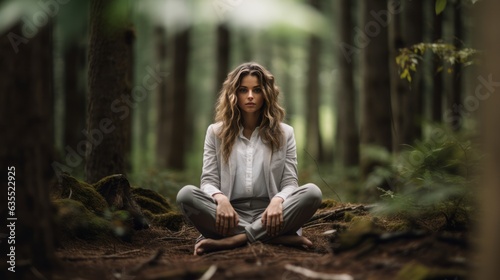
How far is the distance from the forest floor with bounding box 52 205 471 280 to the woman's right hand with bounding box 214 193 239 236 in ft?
0.80

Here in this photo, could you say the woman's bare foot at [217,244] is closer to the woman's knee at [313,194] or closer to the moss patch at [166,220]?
the woman's knee at [313,194]

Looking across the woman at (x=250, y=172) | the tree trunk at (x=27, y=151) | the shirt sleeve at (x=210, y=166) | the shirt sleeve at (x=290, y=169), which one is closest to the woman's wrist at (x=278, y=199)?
the woman at (x=250, y=172)

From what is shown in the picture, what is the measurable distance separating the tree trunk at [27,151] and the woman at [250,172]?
5.43ft

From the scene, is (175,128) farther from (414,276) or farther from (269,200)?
(414,276)

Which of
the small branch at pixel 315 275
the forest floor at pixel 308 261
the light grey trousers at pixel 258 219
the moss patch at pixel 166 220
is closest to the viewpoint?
the small branch at pixel 315 275

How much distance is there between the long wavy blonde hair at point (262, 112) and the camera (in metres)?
5.30

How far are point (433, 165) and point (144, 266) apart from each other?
349 cm

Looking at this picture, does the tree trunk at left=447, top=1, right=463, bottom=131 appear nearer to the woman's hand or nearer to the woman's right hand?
the woman's hand

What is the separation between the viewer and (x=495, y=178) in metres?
2.51

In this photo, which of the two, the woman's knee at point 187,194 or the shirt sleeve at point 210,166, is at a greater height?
the shirt sleeve at point 210,166

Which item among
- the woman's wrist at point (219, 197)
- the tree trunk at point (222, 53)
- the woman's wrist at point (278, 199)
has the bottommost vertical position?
the woman's wrist at point (278, 199)

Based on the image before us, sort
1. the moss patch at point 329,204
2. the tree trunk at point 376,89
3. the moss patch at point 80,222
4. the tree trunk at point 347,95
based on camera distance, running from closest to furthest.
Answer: the moss patch at point 80,222 → the moss patch at point 329,204 → the tree trunk at point 376,89 → the tree trunk at point 347,95

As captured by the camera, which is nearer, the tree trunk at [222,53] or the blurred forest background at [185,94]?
the blurred forest background at [185,94]

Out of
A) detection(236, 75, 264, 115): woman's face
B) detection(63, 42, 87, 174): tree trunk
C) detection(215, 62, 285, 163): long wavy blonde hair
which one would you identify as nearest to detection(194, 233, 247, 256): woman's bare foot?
detection(215, 62, 285, 163): long wavy blonde hair
